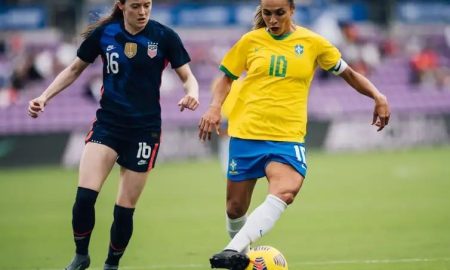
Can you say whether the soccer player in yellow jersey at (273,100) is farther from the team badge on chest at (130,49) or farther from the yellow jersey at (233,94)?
the team badge on chest at (130,49)

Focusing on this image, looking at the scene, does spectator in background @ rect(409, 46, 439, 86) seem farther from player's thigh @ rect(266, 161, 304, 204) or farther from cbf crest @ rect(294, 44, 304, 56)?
player's thigh @ rect(266, 161, 304, 204)

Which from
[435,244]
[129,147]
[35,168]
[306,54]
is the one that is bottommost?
[35,168]

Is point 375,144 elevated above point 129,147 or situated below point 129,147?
below

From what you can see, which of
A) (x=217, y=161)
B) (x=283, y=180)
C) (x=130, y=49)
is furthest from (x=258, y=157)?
(x=217, y=161)

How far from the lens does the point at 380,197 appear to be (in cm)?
1642

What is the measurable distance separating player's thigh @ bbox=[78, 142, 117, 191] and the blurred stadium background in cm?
144

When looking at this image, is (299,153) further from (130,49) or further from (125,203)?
(130,49)

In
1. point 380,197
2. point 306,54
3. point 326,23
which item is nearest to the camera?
point 306,54

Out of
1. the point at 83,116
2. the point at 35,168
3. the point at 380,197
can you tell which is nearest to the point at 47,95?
the point at 380,197

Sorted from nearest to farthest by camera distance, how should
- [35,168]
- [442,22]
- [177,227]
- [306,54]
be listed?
[306,54] → [177,227] → [35,168] → [442,22]

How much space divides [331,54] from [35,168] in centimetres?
1577

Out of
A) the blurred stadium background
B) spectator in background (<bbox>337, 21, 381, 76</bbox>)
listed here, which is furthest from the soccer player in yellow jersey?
spectator in background (<bbox>337, 21, 381, 76</bbox>)

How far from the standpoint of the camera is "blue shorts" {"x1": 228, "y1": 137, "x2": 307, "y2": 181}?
28.3 feet

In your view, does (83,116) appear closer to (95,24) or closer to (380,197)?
(380,197)
